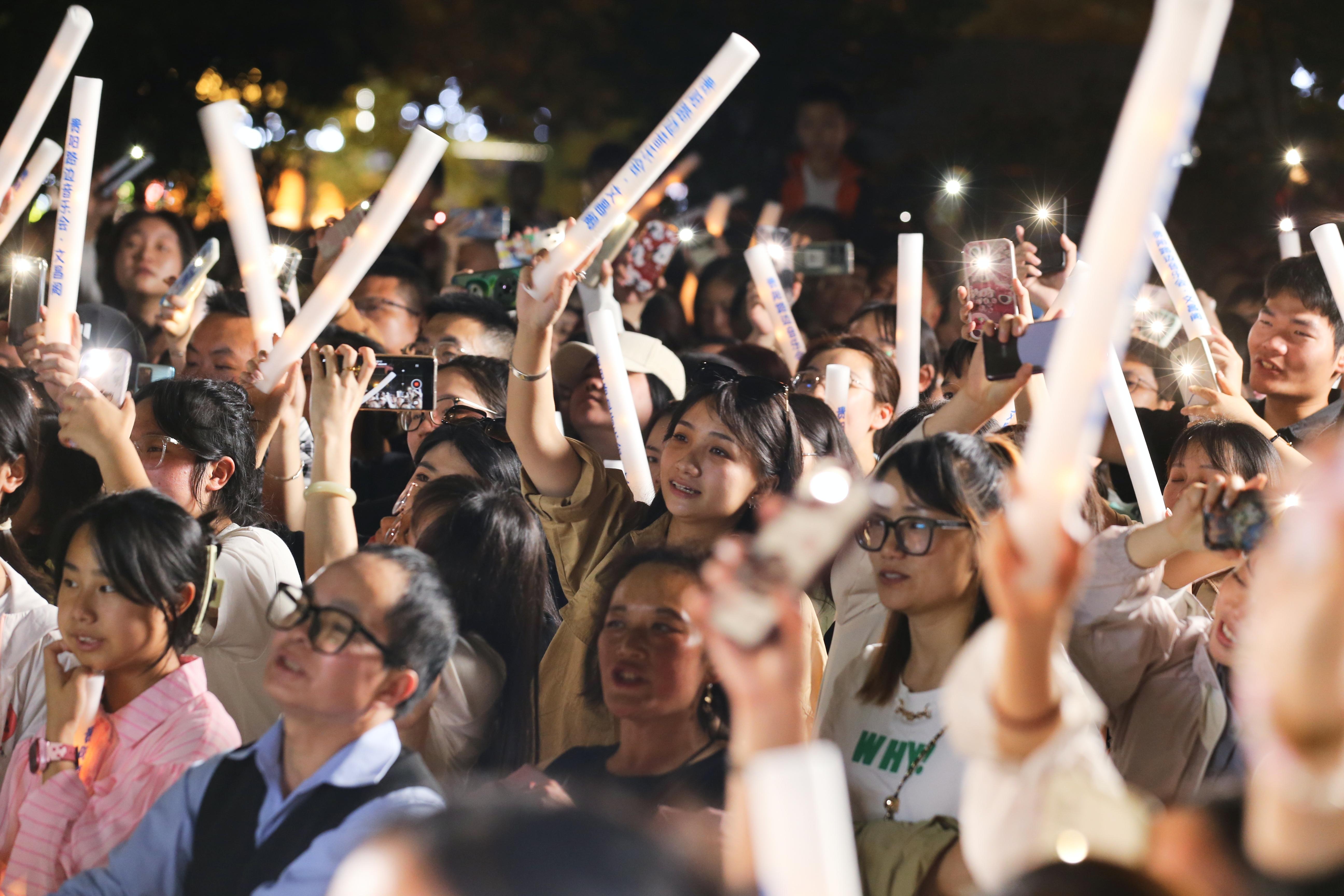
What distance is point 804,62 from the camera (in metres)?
8.39

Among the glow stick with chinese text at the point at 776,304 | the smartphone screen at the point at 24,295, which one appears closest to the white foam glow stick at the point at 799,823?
the smartphone screen at the point at 24,295

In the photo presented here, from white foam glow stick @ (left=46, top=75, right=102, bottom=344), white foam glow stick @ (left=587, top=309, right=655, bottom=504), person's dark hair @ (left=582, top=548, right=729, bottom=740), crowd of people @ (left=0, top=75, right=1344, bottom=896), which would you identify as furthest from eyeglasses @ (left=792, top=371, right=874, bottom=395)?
white foam glow stick @ (left=46, top=75, right=102, bottom=344)

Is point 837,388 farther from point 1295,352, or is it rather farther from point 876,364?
point 1295,352

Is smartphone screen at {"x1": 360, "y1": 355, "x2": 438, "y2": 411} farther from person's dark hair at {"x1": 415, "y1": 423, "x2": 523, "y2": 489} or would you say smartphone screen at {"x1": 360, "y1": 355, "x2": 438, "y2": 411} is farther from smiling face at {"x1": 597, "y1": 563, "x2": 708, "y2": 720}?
smiling face at {"x1": 597, "y1": 563, "x2": 708, "y2": 720}

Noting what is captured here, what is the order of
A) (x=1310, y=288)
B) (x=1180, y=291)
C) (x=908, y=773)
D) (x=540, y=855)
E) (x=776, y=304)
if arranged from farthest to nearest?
(x=776, y=304) < (x=1310, y=288) < (x=1180, y=291) < (x=908, y=773) < (x=540, y=855)

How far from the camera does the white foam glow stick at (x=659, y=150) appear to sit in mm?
2443

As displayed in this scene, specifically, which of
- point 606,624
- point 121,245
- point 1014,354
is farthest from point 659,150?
point 121,245

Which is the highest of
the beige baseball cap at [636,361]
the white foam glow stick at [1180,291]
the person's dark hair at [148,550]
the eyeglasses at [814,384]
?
the white foam glow stick at [1180,291]

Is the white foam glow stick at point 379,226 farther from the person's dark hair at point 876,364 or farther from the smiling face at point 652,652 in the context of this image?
the person's dark hair at point 876,364

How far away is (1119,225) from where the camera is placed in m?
1.01

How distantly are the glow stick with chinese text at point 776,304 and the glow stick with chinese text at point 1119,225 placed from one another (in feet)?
10.4

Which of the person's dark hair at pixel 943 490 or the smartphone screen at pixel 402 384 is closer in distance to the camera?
the person's dark hair at pixel 943 490

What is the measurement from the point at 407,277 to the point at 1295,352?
3.07 meters

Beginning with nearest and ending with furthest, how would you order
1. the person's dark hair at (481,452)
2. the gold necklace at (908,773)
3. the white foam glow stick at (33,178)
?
the gold necklace at (908,773) → the person's dark hair at (481,452) → the white foam glow stick at (33,178)
